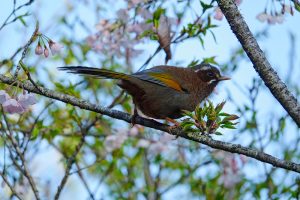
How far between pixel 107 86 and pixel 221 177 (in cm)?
232

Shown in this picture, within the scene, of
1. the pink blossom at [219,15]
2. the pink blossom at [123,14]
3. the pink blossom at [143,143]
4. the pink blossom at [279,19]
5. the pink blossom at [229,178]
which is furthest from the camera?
the pink blossom at [143,143]

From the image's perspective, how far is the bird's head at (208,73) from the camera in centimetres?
573

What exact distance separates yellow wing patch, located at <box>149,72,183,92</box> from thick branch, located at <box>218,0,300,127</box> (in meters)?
1.51

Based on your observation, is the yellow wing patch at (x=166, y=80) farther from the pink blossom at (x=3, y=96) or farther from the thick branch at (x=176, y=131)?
the pink blossom at (x=3, y=96)

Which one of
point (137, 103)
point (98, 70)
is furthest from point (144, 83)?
point (98, 70)

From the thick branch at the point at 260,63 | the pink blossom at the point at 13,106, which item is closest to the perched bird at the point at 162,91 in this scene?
the pink blossom at the point at 13,106

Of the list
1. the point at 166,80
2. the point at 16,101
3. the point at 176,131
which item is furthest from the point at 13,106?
the point at 166,80

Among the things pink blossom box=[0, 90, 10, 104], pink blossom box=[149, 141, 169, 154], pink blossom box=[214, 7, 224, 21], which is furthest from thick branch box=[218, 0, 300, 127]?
pink blossom box=[149, 141, 169, 154]

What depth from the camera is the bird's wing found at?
5127 mm

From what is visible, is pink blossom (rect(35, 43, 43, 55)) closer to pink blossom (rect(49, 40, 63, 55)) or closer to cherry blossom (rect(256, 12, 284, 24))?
pink blossom (rect(49, 40, 63, 55))

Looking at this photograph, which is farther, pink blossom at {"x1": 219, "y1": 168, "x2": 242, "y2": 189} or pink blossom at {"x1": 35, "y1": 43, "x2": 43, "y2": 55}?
pink blossom at {"x1": 219, "y1": 168, "x2": 242, "y2": 189}

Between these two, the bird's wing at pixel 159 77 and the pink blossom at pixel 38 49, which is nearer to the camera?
the pink blossom at pixel 38 49

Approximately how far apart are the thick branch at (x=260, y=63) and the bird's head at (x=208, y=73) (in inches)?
76.4

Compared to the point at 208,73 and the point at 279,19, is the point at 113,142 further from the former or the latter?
the point at 279,19
